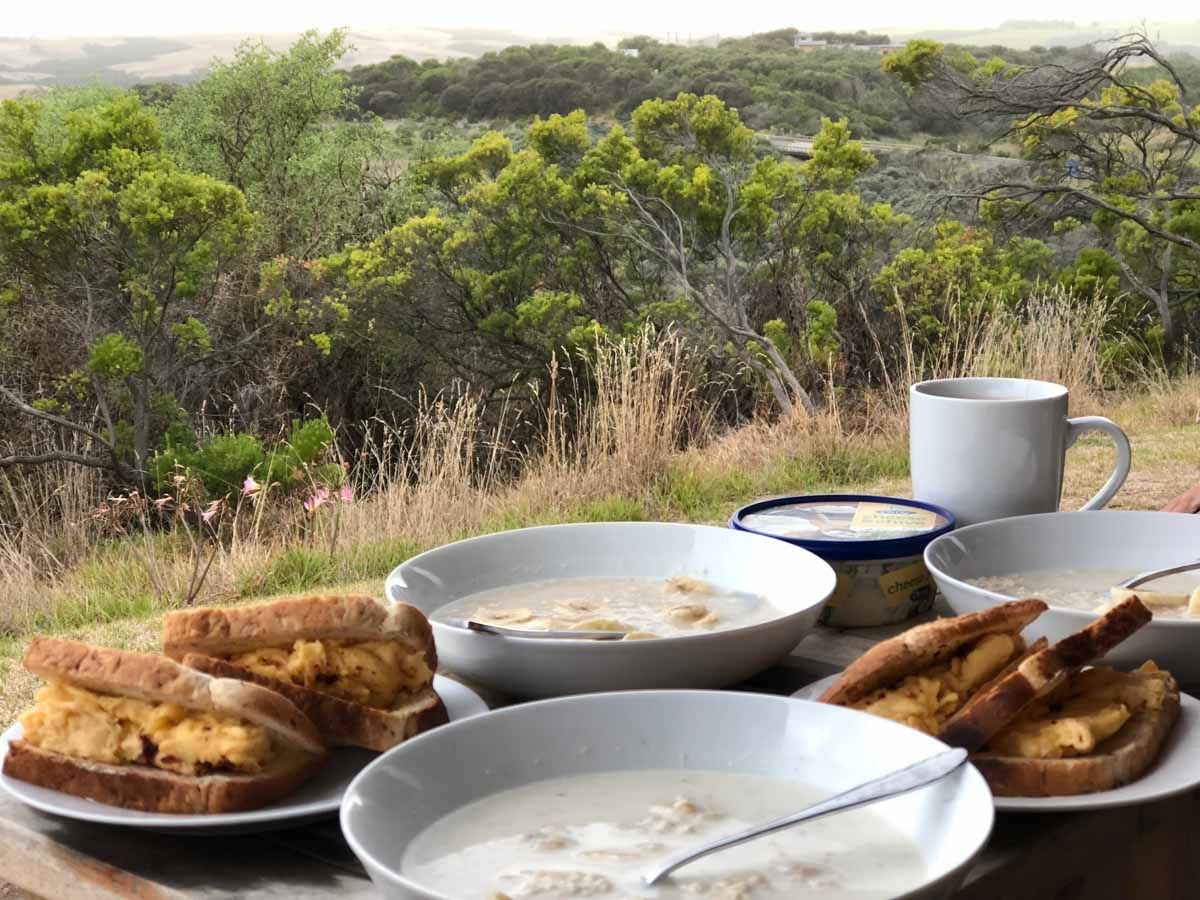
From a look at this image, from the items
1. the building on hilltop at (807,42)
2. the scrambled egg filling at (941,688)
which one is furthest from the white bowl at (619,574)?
the building on hilltop at (807,42)

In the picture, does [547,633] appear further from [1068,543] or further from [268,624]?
[1068,543]

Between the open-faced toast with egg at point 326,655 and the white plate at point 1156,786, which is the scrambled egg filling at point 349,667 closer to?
the open-faced toast with egg at point 326,655

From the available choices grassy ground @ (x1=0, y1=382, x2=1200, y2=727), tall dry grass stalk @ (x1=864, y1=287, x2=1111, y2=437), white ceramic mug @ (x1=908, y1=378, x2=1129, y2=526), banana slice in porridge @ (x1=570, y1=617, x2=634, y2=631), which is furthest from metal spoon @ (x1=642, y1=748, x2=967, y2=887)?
tall dry grass stalk @ (x1=864, y1=287, x2=1111, y2=437)

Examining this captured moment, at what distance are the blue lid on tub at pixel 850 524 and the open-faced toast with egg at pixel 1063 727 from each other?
0.99 feet

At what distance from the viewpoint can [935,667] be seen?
2.66 feet

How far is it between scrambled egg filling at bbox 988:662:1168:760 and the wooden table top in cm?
4

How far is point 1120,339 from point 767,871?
10862 mm

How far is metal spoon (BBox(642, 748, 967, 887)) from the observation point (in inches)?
24.0

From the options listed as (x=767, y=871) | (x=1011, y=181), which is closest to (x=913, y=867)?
(x=767, y=871)

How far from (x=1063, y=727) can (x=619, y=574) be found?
0.48 metres

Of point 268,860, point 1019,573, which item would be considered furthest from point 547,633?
point 1019,573

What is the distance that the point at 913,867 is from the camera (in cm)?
61

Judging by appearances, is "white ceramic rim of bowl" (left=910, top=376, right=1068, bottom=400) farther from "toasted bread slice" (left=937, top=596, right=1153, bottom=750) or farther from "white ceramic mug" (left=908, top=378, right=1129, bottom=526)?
"toasted bread slice" (left=937, top=596, right=1153, bottom=750)

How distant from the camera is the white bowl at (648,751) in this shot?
66 centimetres
